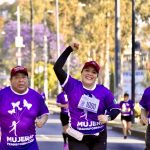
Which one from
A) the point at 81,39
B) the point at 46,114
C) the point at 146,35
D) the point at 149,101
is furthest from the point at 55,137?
the point at 81,39

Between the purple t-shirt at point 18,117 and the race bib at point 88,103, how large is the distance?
2.83 feet

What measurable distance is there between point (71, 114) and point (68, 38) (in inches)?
2465

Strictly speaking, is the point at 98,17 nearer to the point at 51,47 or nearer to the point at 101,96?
the point at 51,47

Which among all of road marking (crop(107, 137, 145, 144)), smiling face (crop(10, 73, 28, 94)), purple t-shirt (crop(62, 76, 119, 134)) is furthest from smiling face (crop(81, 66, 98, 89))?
road marking (crop(107, 137, 145, 144))

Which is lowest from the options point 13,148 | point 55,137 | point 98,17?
point 55,137

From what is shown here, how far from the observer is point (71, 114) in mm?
9664

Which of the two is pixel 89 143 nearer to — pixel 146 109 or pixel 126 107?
pixel 146 109

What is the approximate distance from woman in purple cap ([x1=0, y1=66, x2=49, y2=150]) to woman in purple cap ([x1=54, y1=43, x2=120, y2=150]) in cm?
86

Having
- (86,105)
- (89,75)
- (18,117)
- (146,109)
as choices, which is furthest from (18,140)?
(146,109)

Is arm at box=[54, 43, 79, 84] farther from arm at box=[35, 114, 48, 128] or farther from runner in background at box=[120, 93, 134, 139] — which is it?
runner in background at box=[120, 93, 134, 139]

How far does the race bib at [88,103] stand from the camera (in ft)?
31.1

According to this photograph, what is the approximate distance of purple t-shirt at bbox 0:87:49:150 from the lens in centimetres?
864

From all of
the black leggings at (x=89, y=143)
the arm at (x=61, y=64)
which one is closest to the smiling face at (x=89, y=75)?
the arm at (x=61, y=64)

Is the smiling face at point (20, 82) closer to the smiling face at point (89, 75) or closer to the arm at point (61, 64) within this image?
the arm at point (61, 64)
